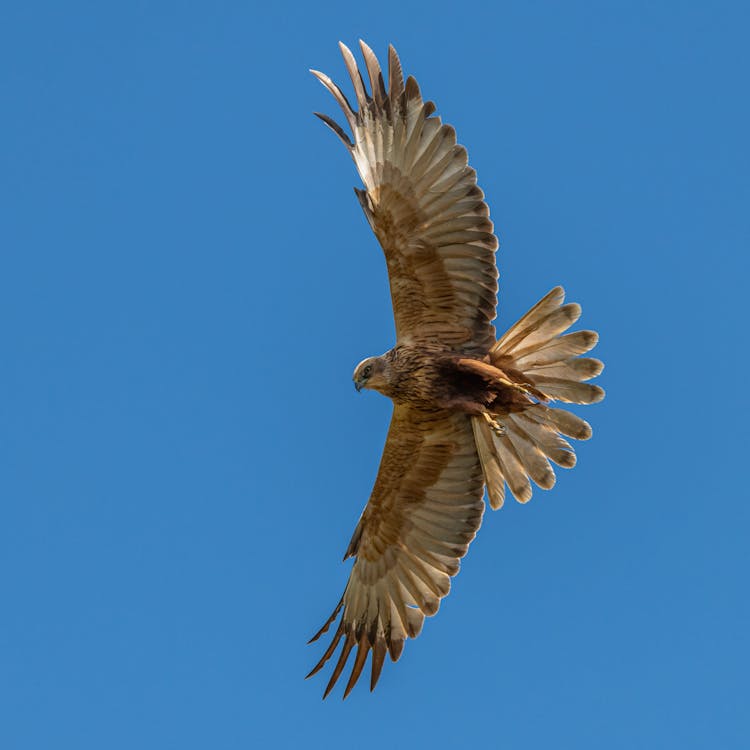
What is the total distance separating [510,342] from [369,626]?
106 inches

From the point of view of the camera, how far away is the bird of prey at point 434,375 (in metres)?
10.3

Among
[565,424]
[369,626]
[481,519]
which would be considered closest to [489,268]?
[565,424]

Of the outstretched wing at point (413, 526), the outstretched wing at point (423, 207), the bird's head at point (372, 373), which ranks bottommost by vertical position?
the outstretched wing at point (413, 526)

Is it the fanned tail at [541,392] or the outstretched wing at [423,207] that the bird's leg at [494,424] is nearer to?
the fanned tail at [541,392]

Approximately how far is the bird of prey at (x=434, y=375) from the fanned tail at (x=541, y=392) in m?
0.01

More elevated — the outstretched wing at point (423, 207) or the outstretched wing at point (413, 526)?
the outstretched wing at point (423, 207)

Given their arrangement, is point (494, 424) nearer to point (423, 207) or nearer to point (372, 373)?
point (372, 373)

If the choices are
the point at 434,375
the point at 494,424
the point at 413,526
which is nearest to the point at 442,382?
the point at 434,375

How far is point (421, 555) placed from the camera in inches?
442

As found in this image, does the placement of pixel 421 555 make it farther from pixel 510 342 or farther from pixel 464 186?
pixel 464 186

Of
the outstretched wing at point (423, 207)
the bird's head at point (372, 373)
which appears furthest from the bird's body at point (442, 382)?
the outstretched wing at point (423, 207)

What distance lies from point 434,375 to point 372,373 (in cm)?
52

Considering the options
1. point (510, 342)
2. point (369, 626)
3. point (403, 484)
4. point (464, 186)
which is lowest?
point (369, 626)

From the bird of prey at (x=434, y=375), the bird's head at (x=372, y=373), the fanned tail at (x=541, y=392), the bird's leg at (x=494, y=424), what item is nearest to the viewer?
the fanned tail at (x=541, y=392)
